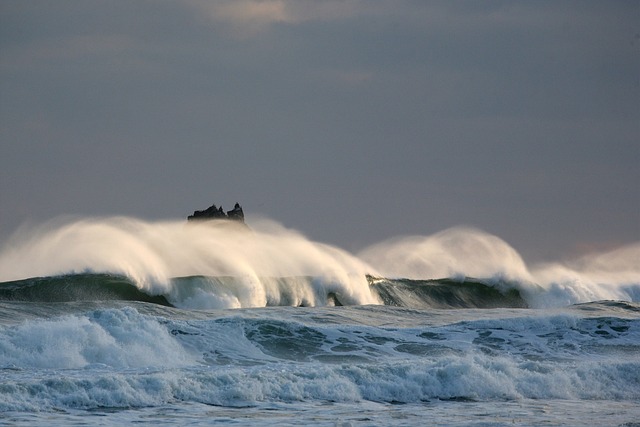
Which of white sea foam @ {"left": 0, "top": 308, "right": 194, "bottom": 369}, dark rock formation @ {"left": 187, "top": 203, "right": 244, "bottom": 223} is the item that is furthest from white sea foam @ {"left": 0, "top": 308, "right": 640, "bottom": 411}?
dark rock formation @ {"left": 187, "top": 203, "right": 244, "bottom": 223}

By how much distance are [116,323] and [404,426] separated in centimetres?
785

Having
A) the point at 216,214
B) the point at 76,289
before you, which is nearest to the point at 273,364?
the point at 76,289

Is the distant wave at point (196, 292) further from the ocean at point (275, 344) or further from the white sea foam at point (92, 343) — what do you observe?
the white sea foam at point (92, 343)

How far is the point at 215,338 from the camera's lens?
69.4ft

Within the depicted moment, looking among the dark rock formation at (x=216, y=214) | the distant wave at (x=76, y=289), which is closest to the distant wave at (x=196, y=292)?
the distant wave at (x=76, y=289)

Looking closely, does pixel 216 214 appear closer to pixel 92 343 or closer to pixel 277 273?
pixel 277 273

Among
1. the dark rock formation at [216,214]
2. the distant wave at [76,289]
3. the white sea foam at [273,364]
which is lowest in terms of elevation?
the white sea foam at [273,364]

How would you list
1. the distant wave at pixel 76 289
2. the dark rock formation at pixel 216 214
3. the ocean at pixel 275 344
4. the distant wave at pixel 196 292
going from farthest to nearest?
the dark rock formation at pixel 216 214 → the distant wave at pixel 196 292 → the distant wave at pixel 76 289 → the ocean at pixel 275 344

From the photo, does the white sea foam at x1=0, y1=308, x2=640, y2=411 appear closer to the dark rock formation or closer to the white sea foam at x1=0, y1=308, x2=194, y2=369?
the white sea foam at x1=0, y1=308, x2=194, y2=369

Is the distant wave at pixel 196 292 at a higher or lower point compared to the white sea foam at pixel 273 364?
higher

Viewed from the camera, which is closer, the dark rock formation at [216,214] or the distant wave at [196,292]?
the distant wave at [196,292]

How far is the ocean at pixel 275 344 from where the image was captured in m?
15.2

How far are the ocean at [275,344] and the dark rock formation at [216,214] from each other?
544 millimetres

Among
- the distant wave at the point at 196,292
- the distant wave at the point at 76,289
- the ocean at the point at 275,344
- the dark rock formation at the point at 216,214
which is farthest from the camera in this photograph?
the dark rock formation at the point at 216,214
